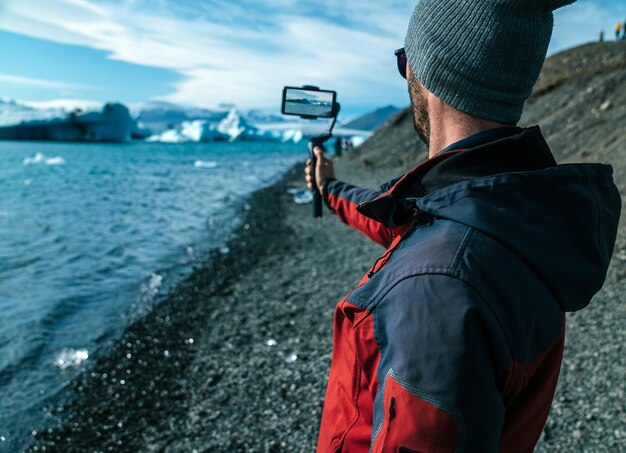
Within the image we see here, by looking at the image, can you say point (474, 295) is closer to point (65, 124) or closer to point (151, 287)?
point (151, 287)

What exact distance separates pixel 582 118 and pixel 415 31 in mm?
21169

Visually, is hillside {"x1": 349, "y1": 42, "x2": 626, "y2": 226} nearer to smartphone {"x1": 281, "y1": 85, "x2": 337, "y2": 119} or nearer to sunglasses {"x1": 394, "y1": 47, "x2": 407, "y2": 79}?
smartphone {"x1": 281, "y1": 85, "x2": 337, "y2": 119}

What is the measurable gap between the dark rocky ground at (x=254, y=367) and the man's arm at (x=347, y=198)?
3.38 metres

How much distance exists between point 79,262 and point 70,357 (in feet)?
A: 25.0

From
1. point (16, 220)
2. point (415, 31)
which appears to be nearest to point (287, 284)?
point (415, 31)

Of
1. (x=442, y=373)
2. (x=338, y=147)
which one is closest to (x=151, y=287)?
(x=338, y=147)

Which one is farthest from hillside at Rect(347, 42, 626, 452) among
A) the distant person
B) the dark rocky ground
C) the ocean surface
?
the ocean surface

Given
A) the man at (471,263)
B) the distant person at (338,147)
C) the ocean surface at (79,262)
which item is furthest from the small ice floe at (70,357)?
the man at (471,263)

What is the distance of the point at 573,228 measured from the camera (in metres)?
1.39

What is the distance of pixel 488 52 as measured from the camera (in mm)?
1547

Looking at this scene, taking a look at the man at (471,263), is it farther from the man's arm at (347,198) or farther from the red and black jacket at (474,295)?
the man's arm at (347,198)

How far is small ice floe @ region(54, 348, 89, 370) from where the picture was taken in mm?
8211

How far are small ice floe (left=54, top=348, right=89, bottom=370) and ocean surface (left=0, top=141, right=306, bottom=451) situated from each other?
19 mm

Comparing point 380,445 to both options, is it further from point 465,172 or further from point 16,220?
point 16,220
